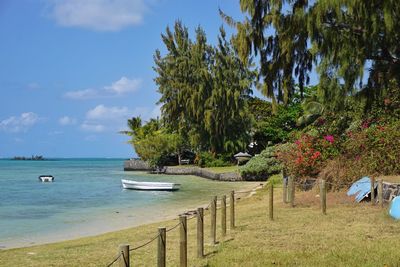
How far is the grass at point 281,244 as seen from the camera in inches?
320

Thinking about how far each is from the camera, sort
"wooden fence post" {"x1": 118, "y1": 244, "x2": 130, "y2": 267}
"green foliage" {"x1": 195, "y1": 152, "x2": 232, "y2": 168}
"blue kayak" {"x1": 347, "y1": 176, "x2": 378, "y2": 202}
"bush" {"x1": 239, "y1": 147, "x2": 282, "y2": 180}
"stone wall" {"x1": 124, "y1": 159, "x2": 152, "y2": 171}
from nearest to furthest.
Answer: "wooden fence post" {"x1": 118, "y1": 244, "x2": 130, "y2": 267}
"blue kayak" {"x1": 347, "y1": 176, "x2": 378, "y2": 202}
"bush" {"x1": 239, "y1": 147, "x2": 282, "y2": 180}
"green foliage" {"x1": 195, "y1": 152, "x2": 232, "y2": 168}
"stone wall" {"x1": 124, "y1": 159, "x2": 152, "y2": 171}

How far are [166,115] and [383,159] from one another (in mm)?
42705

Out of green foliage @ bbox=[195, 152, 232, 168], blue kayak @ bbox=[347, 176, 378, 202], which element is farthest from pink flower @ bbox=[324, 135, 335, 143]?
green foliage @ bbox=[195, 152, 232, 168]

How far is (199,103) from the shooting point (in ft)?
169

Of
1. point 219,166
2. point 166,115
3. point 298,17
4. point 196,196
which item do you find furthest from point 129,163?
point 298,17

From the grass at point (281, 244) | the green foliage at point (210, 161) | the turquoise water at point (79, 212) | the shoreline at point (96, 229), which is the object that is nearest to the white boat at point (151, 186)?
the turquoise water at point (79, 212)

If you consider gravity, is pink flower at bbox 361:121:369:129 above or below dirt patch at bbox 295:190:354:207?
above

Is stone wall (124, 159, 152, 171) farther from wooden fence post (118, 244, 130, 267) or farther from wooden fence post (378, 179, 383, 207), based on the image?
wooden fence post (118, 244, 130, 267)

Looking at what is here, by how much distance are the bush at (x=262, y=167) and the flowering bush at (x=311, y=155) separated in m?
14.3

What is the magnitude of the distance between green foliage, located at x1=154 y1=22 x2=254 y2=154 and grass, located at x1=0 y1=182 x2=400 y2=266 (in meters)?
36.1

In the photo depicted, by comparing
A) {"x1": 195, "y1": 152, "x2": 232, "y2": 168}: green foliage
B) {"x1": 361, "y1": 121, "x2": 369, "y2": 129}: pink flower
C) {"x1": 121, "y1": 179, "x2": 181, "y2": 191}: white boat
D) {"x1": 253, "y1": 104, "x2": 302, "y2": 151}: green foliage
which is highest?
{"x1": 253, "y1": 104, "x2": 302, "y2": 151}: green foliage

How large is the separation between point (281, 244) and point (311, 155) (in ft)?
38.4

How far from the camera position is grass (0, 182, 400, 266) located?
813cm

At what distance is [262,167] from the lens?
37.0m
